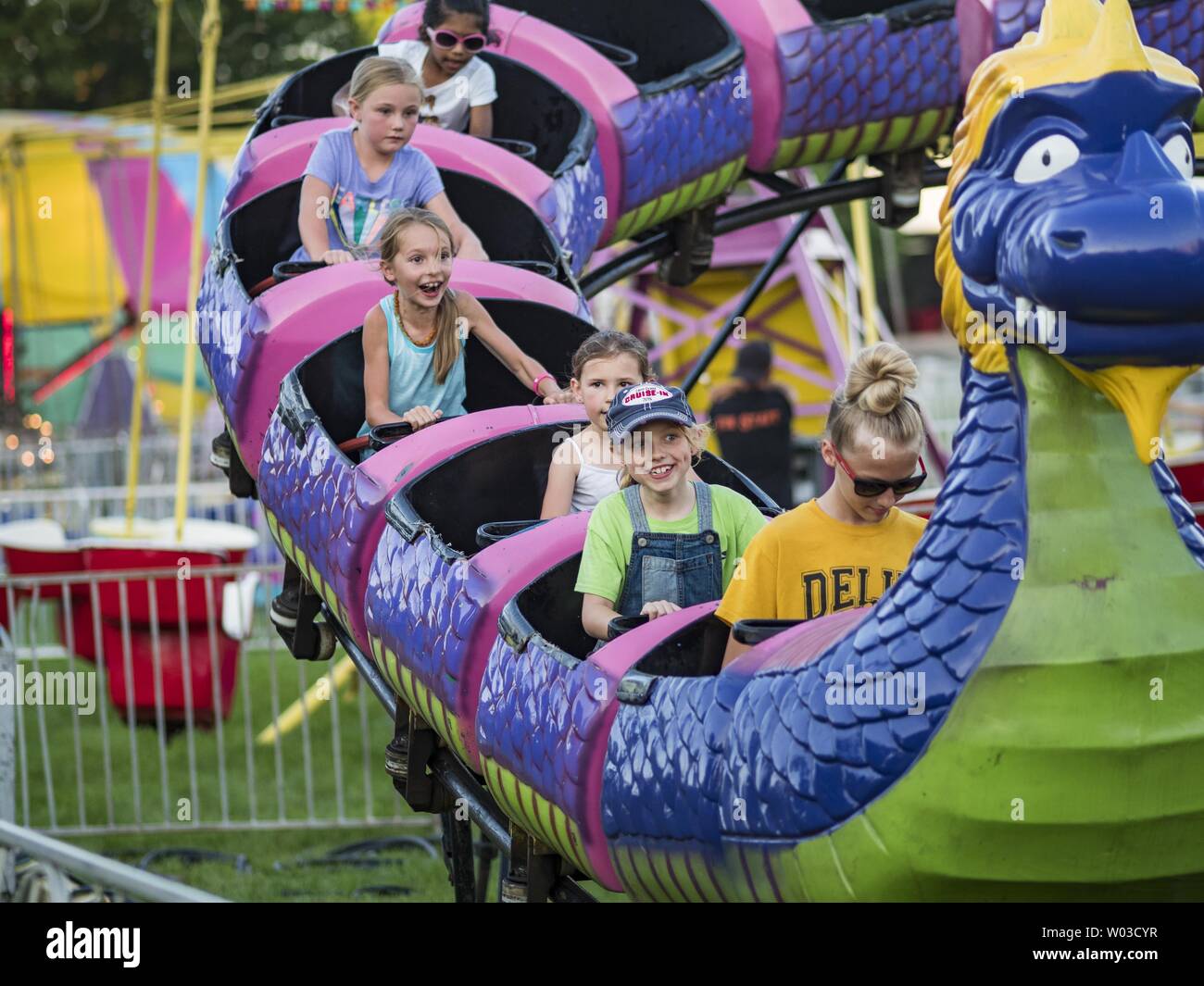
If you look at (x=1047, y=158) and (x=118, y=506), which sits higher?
(x=1047, y=158)

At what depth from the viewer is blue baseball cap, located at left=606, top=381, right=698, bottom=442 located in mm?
2947

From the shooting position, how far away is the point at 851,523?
271cm

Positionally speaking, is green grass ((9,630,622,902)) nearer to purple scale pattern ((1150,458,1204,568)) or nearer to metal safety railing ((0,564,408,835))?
metal safety railing ((0,564,408,835))

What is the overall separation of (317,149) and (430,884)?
2.61 m

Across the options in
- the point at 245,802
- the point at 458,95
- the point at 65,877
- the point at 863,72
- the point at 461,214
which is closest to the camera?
the point at 65,877

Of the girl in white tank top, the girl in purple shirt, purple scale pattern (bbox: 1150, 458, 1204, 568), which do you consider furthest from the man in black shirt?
purple scale pattern (bbox: 1150, 458, 1204, 568)

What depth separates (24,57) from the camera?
23172 mm

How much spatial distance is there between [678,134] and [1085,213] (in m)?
3.90

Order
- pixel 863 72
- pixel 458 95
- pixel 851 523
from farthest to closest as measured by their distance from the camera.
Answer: pixel 863 72
pixel 458 95
pixel 851 523

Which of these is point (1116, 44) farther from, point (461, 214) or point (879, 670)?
point (461, 214)

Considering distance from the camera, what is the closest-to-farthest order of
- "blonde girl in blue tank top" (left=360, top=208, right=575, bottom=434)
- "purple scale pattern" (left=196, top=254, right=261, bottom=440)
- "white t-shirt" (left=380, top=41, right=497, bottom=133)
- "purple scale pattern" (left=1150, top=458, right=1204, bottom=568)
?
"purple scale pattern" (left=1150, top=458, right=1204, bottom=568) < "blonde girl in blue tank top" (left=360, top=208, right=575, bottom=434) < "purple scale pattern" (left=196, top=254, right=261, bottom=440) < "white t-shirt" (left=380, top=41, right=497, bottom=133)

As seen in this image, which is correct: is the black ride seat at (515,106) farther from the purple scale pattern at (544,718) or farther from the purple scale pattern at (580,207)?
the purple scale pattern at (544,718)

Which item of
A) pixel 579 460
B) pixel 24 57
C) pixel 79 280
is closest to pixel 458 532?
pixel 579 460

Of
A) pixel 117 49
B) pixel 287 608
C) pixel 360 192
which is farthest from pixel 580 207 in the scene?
pixel 117 49
